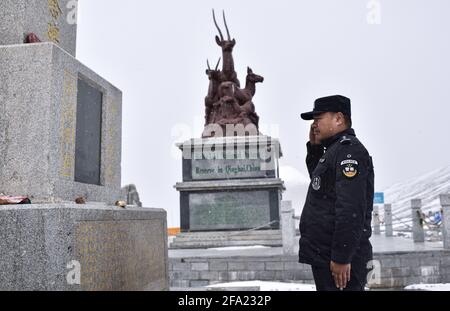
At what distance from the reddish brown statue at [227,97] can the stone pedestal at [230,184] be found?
982 millimetres

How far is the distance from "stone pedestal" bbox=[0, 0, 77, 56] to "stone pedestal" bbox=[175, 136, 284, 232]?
7610 millimetres

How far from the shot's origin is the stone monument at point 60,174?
2.13 m

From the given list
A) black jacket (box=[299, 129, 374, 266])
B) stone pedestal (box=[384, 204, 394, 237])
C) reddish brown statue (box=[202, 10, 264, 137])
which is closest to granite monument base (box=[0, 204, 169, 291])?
→ black jacket (box=[299, 129, 374, 266])

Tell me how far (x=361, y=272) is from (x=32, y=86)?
2.38 metres

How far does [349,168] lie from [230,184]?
8.87 m

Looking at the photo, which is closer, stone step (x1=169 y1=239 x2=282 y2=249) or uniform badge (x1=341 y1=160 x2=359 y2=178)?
uniform badge (x1=341 y1=160 x2=359 y2=178)

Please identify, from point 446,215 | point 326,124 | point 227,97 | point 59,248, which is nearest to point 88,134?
point 59,248

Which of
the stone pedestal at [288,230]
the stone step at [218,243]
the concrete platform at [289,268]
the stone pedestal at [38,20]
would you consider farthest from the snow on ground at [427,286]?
the stone pedestal at [38,20]

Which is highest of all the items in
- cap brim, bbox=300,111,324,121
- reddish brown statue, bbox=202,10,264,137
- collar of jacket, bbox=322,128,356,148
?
reddish brown statue, bbox=202,10,264,137

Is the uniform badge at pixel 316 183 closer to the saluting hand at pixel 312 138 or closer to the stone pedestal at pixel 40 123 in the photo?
the saluting hand at pixel 312 138

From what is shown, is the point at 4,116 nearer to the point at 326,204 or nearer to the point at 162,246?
the point at 162,246

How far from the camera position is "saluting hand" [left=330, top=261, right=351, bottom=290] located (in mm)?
2053

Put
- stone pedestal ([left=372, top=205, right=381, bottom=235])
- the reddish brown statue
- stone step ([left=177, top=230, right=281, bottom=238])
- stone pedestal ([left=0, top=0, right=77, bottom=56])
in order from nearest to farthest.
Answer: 1. stone pedestal ([left=0, top=0, right=77, bottom=56])
2. stone step ([left=177, top=230, right=281, bottom=238])
3. the reddish brown statue
4. stone pedestal ([left=372, top=205, right=381, bottom=235])

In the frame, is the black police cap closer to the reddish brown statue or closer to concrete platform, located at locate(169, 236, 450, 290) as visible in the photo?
concrete platform, located at locate(169, 236, 450, 290)
